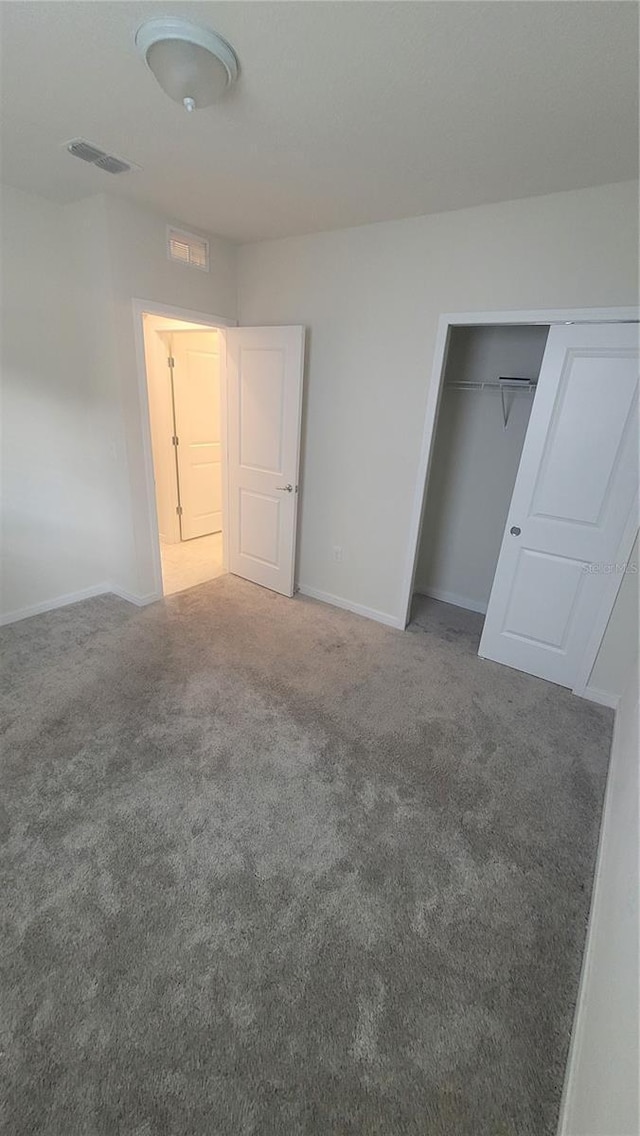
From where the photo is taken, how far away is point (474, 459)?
3.46 m

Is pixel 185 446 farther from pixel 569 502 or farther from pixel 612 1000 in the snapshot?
pixel 612 1000

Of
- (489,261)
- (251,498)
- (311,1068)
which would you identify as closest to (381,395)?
(489,261)

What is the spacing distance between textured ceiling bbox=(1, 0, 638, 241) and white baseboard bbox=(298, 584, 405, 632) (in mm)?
2546

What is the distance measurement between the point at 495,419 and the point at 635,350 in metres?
1.22

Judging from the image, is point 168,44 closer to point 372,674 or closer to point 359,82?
point 359,82

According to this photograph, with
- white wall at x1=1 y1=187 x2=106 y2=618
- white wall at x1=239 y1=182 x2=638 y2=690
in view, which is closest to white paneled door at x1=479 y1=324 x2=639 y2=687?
white wall at x1=239 y1=182 x2=638 y2=690

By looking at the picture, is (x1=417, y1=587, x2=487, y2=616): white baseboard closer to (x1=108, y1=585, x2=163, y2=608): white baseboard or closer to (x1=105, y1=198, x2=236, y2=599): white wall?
(x1=108, y1=585, x2=163, y2=608): white baseboard

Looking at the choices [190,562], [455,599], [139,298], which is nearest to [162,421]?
[190,562]

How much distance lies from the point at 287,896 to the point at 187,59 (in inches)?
108

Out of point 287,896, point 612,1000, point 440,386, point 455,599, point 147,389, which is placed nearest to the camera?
point 612,1000

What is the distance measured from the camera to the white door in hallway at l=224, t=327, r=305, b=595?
3168mm

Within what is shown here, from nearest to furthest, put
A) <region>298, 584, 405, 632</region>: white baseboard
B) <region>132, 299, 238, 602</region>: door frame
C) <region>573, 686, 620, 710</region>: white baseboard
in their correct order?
<region>573, 686, 620, 710</region>: white baseboard < <region>132, 299, 238, 602</region>: door frame < <region>298, 584, 405, 632</region>: white baseboard

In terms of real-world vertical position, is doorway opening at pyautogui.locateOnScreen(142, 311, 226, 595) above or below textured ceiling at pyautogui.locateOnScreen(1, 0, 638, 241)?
below

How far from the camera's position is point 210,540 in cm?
489
